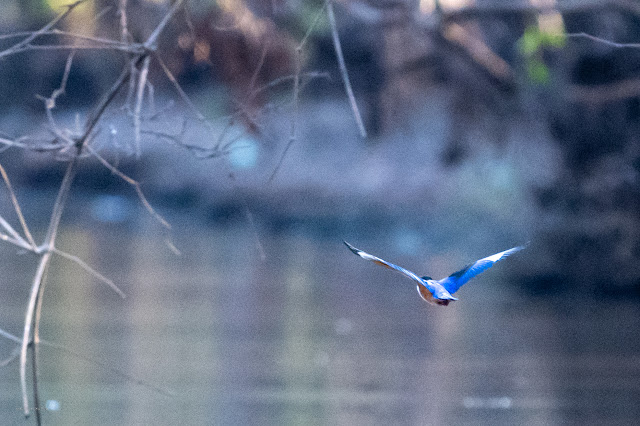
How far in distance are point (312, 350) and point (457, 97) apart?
10.5 ft

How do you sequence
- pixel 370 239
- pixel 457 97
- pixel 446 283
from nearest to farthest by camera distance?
pixel 446 283 < pixel 457 97 < pixel 370 239

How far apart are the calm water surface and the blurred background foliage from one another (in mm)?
1088

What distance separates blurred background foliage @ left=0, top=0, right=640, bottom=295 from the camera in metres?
7.31

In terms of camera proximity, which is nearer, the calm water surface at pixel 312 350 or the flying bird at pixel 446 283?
the flying bird at pixel 446 283

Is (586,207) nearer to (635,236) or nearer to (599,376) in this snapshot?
(635,236)

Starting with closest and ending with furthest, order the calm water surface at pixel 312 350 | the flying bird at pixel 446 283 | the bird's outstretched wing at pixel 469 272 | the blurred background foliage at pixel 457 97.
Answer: the flying bird at pixel 446 283, the bird's outstretched wing at pixel 469 272, the calm water surface at pixel 312 350, the blurred background foliage at pixel 457 97

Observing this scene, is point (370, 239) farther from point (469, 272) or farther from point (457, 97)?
point (469, 272)

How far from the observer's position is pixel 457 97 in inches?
382

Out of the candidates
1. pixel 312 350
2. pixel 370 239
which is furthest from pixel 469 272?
pixel 370 239

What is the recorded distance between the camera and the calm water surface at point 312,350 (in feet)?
19.6

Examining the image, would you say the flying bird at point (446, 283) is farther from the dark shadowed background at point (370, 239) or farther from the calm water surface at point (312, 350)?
the calm water surface at point (312, 350)

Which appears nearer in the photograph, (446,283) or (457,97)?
(446,283)

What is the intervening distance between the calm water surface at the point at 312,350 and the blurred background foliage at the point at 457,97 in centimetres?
109

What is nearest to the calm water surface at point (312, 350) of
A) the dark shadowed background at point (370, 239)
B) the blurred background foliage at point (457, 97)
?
the dark shadowed background at point (370, 239)
